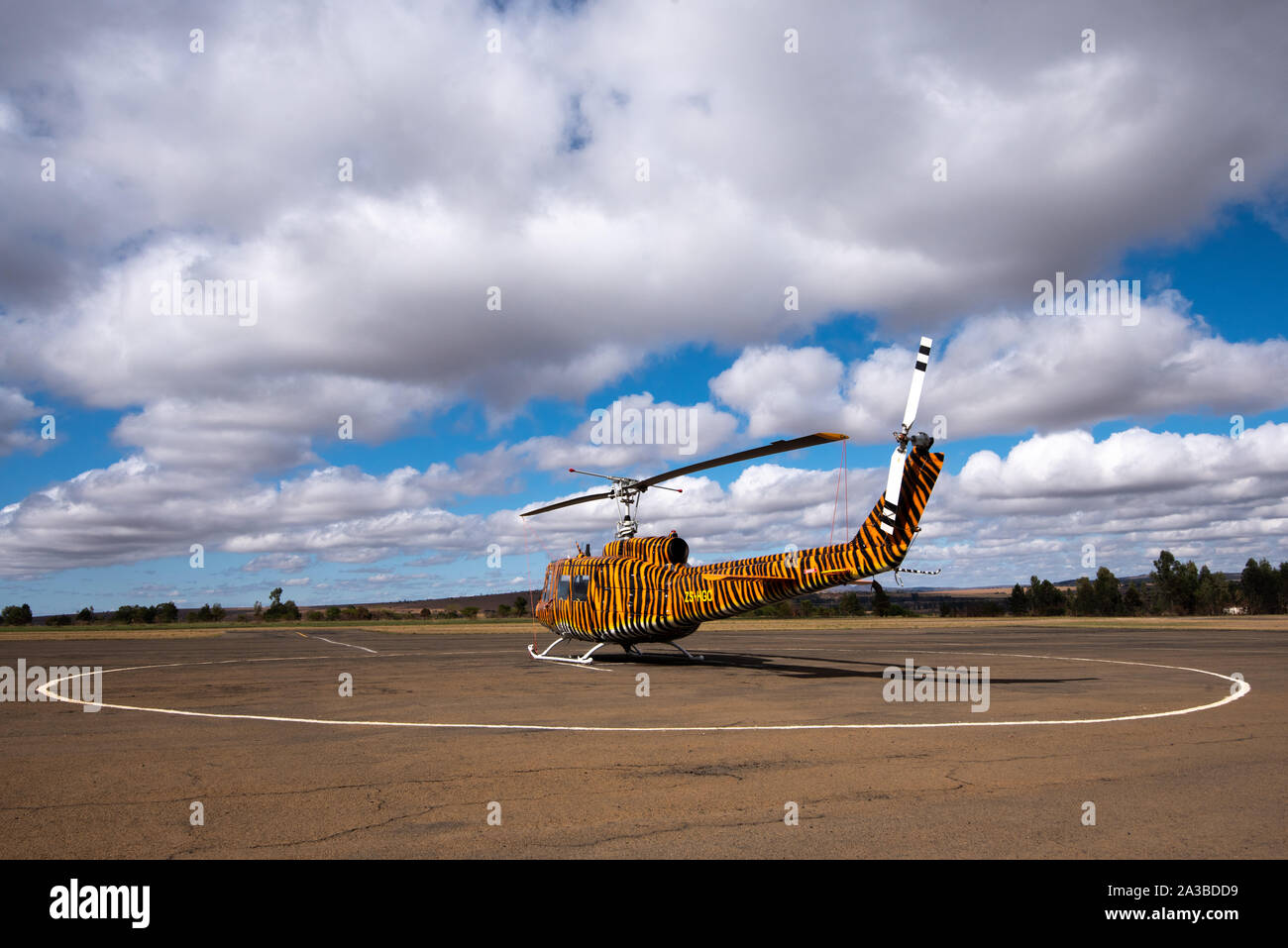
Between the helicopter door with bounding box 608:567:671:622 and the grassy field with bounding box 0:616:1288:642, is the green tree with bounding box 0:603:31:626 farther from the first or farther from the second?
the helicopter door with bounding box 608:567:671:622

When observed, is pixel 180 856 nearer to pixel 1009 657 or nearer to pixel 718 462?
pixel 718 462

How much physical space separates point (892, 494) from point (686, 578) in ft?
24.8

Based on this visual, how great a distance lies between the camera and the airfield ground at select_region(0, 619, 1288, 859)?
7.34 meters

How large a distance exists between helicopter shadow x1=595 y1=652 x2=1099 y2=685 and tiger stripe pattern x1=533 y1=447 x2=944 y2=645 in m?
2.44

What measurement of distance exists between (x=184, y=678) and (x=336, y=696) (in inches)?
315

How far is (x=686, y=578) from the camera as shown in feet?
78.7

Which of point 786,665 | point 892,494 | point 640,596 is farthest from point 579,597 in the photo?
point 892,494

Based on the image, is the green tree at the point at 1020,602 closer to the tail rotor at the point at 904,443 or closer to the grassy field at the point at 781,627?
the grassy field at the point at 781,627

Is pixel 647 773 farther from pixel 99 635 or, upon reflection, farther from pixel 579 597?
pixel 99 635

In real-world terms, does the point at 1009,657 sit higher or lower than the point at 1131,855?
lower

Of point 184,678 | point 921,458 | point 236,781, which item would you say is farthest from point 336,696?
point 921,458

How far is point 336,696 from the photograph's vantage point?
18625 mm
